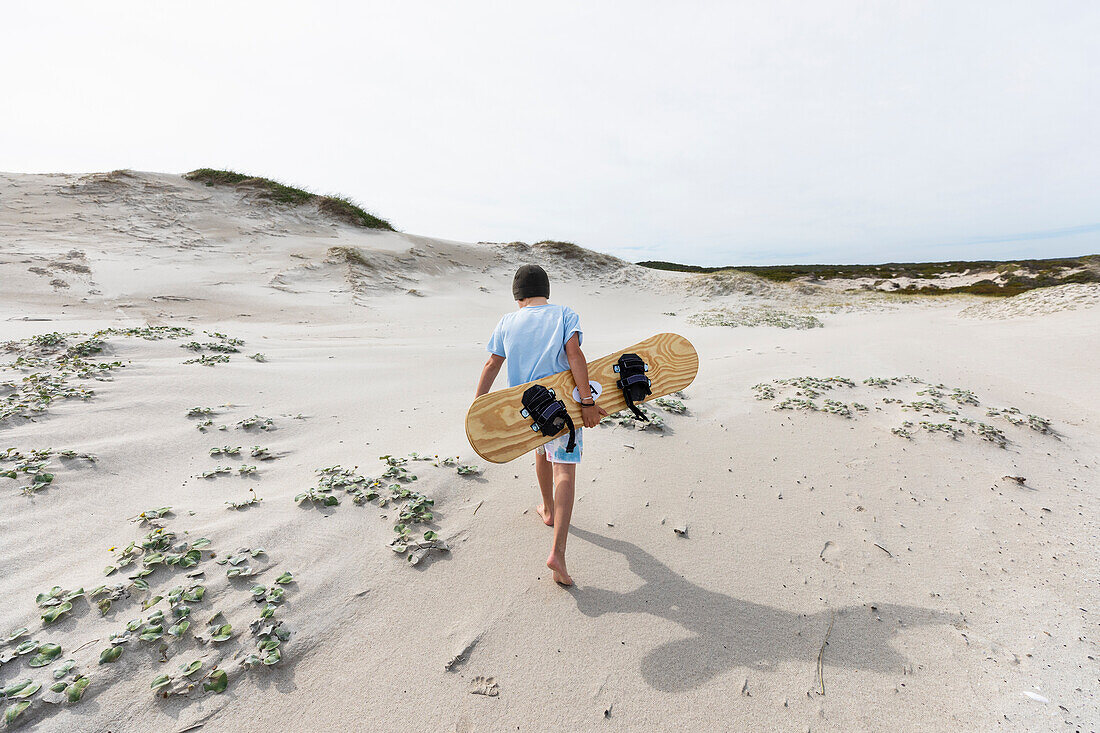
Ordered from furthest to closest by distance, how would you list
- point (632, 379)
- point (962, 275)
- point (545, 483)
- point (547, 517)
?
point (962, 275) → point (547, 517) → point (545, 483) → point (632, 379)

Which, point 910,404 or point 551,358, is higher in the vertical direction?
point 551,358

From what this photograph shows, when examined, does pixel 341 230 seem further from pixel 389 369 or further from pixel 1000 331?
pixel 1000 331

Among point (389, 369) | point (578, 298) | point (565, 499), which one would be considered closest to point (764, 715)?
point (565, 499)

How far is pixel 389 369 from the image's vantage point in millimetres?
8141

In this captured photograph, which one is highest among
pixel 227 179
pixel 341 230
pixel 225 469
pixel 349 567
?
pixel 227 179

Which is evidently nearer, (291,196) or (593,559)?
(593,559)

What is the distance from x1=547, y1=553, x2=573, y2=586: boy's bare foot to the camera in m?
3.01

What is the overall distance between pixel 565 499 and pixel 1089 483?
5.71 meters

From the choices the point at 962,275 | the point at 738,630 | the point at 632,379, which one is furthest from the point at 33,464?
the point at 962,275

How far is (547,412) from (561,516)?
72 cm

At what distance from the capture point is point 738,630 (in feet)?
9.07

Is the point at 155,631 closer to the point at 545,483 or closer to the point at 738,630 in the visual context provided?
the point at 545,483

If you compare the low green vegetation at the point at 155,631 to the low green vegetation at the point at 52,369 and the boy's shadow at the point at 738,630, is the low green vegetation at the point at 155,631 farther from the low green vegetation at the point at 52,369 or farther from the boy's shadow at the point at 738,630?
the low green vegetation at the point at 52,369

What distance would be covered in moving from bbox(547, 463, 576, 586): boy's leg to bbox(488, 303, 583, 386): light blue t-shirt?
29.8 inches
